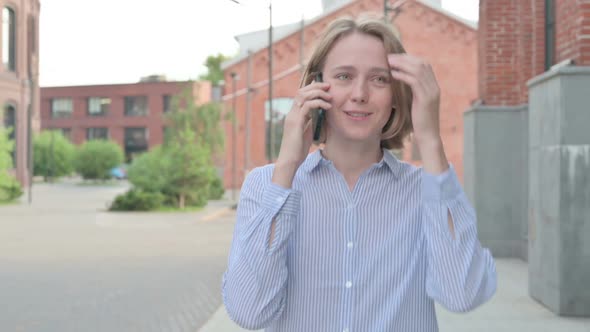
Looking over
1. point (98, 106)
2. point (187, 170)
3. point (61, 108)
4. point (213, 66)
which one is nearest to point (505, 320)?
point (187, 170)

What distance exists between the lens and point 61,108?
96.2m

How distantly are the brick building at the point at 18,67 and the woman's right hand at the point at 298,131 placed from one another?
5149 centimetres

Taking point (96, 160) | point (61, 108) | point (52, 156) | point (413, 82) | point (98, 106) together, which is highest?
point (98, 106)

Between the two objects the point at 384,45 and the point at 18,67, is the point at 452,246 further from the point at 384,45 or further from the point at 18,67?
the point at 18,67

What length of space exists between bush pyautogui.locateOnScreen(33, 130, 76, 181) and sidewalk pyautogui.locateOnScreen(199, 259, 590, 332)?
218 feet

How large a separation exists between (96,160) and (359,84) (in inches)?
2916

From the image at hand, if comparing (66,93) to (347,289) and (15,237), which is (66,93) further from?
(347,289)

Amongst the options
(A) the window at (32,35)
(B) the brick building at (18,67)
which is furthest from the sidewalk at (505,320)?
(A) the window at (32,35)

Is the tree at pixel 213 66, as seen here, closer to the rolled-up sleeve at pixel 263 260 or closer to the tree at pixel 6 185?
the tree at pixel 6 185

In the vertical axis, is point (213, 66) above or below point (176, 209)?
above

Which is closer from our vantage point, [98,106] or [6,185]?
[6,185]

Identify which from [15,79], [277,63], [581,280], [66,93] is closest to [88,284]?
[581,280]

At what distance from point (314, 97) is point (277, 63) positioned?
4061 cm

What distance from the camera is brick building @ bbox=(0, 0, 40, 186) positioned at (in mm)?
52275
